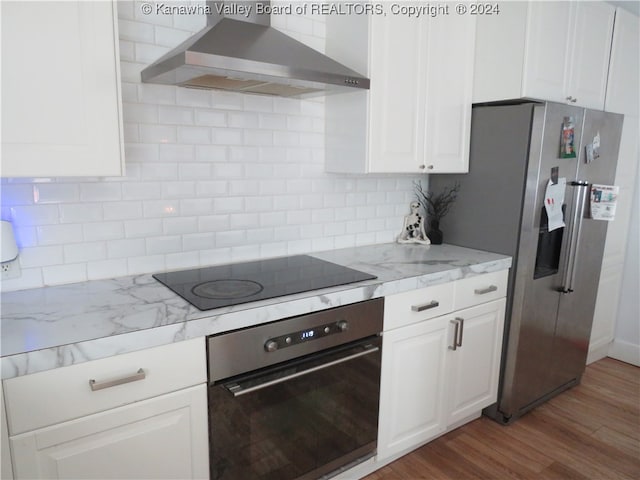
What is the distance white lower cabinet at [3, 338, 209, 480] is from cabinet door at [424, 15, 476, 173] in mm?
1624

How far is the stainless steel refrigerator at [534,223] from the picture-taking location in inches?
93.1

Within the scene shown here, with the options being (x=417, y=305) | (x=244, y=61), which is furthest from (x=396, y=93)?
(x=417, y=305)

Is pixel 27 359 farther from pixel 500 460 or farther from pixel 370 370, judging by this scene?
pixel 500 460

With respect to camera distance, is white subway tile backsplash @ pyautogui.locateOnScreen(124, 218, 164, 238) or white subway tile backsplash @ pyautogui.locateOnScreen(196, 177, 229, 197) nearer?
white subway tile backsplash @ pyautogui.locateOnScreen(124, 218, 164, 238)

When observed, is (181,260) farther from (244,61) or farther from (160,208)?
(244,61)

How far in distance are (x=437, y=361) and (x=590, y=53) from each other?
1.98 metres

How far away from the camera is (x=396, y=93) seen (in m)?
2.23

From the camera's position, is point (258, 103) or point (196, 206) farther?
point (258, 103)

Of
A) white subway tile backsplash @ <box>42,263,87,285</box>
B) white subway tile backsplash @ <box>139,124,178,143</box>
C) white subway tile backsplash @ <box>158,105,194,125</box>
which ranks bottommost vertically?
white subway tile backsplash @ <box>42,263,87,285</box>

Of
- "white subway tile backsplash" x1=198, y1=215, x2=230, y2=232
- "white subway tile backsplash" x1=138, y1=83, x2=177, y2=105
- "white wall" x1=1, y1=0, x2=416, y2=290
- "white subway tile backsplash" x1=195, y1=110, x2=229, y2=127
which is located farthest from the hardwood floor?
→ "white subway tile backsplash" x1=138, y1=83, x2=177, y2=105

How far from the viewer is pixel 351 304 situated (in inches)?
71.6

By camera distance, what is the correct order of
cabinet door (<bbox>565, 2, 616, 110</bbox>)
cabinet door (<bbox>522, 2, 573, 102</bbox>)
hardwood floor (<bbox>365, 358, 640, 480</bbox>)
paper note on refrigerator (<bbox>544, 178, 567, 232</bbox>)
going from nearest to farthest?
hardwood floor (<bbox>365, 358, 640, 480</bbox>) < cabinet door (<bbox>522, 2, 573, 102</bbox>) < paper note on refrigerator (<bbox>544, 178, 567, 232</bbox>) < cabinet door (<bbox>565, 2, 616, 110</bbox>)

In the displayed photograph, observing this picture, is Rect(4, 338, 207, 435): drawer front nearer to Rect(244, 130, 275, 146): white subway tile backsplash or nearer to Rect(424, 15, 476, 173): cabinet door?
Rect(244, 130, 275, 146): white subway tile backsplash

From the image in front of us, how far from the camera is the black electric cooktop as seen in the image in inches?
64.9
